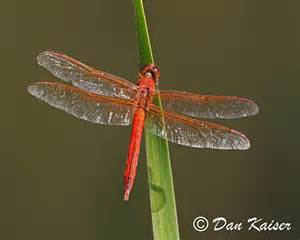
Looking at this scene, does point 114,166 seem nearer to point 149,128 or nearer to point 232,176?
point 232,176

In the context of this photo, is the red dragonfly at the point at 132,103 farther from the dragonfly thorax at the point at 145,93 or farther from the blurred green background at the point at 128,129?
the blurred green background at the point at 128,129

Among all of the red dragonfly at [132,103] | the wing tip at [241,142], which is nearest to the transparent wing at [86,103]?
the red dragonfly at [132,103]

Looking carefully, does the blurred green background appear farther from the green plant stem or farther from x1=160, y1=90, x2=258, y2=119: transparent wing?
the green plant stem

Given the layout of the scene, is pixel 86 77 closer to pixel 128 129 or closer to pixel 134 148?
pixel 134 148

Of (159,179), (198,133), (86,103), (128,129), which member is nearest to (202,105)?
(198,133)

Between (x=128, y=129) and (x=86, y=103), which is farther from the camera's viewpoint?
(x=128, y=129)
